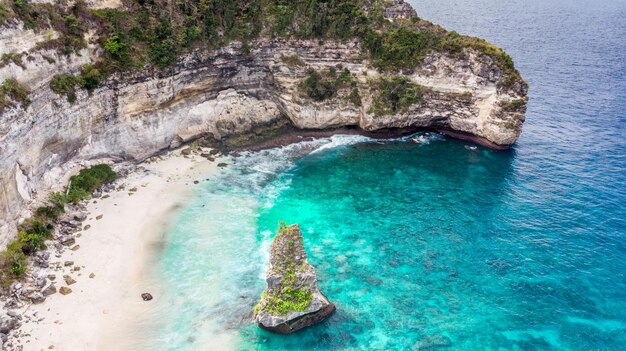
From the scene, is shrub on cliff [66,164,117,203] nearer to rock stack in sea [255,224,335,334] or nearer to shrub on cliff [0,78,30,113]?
shrub on cliff [0,78,30,113]

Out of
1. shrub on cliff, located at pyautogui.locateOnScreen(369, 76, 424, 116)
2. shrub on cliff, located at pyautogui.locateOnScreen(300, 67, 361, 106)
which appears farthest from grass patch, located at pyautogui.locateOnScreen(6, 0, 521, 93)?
shrub on cliff, located at pyautogui.locateOnScreen(300, 67, 361, 106)

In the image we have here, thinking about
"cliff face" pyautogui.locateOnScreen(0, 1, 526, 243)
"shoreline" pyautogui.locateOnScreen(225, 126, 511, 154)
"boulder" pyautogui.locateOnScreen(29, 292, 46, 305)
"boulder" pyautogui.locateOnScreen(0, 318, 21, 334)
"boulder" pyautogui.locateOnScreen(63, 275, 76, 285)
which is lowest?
"boulder" pyautogui.locateOnScreen(0, 318, 21, 334)

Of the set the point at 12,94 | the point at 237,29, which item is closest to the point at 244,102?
the point at 237,29

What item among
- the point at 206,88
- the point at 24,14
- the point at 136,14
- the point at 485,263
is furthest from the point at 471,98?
the point at 24,14

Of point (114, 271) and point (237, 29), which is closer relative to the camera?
point (114, 271)

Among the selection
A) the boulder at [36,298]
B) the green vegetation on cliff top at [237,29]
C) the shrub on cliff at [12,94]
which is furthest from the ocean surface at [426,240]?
the shrub on cliff at [12,94]

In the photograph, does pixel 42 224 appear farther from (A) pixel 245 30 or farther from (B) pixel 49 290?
(A) pixel 245 30
